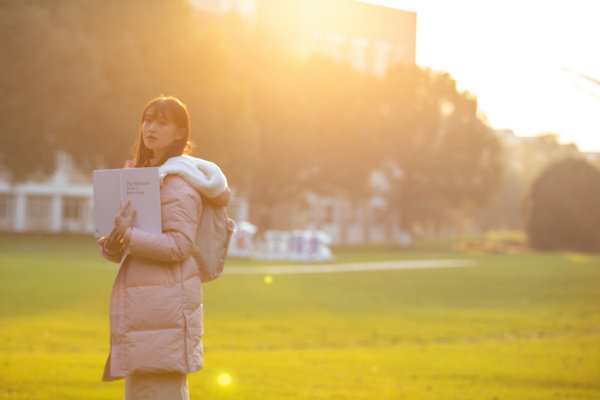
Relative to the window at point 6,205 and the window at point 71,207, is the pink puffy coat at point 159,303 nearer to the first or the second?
the window at point 6,205

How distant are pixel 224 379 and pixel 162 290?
465cm

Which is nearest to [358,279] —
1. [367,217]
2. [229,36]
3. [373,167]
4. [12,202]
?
[229,36]

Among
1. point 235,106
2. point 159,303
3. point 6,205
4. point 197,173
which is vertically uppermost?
point 235,106

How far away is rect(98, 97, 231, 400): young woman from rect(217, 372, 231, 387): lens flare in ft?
13.6

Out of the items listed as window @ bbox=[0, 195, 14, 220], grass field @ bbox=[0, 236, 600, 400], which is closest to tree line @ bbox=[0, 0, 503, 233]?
grass field @ bbox=[0, 236, 600, 400]

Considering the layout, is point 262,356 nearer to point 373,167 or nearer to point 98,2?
point 98,2

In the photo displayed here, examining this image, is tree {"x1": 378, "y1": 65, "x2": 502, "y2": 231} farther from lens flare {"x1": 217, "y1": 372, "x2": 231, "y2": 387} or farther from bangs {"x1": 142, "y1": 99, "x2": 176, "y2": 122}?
bangs {"x1": 142, "y1": 99, "x2": 176, "y2": 122}

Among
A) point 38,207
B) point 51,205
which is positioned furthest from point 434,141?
point 38,207

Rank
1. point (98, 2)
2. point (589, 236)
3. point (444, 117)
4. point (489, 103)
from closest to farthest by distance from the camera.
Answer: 1. point (489, 103)
2. point (98, 2)
3. point (589, 236)
4. point (444, 117)

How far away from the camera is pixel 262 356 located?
32.6ft

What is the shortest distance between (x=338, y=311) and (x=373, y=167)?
112 feet

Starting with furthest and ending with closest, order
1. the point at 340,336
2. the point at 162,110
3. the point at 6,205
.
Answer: the point at 6,205 → the point at 340,336 → the point at 162,110

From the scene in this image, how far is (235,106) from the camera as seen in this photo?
33531 millimetres

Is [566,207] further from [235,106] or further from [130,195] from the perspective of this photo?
[130,195]
